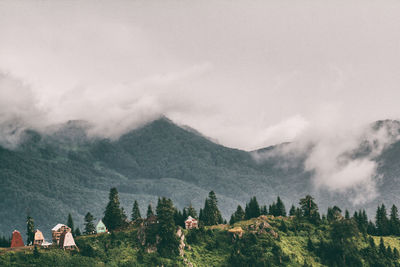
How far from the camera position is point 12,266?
197 m

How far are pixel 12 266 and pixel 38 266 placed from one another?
8613mm

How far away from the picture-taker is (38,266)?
19975 cm
